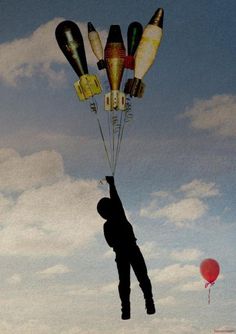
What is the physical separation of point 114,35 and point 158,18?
5.72ft

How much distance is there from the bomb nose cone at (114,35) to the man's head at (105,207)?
579cm

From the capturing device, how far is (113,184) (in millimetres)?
17766

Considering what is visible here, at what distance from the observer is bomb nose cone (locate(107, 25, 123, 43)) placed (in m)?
20.7

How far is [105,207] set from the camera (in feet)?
58.0

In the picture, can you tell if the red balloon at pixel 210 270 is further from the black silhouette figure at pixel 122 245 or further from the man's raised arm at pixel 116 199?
the man's raised arm at pixel 116 199

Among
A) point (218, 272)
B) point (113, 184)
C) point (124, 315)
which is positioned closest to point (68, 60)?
point (113, 184)

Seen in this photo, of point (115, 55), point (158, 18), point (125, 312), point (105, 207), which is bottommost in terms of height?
point (125, 312)

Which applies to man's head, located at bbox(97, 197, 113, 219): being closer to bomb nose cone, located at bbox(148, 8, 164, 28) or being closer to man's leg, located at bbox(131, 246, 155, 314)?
man's leg, located at bbox(131, 246, 155, 314)

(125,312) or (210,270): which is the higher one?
(210,270)

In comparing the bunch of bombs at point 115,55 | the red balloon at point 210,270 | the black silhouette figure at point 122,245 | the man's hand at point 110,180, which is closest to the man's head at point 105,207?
the black silhouette figure at point 122,245

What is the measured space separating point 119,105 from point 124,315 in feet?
20.8

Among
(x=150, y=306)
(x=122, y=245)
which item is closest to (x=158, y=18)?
(x=122, y=245)

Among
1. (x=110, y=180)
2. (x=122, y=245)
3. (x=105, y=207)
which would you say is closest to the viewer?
(x=122, y=245)

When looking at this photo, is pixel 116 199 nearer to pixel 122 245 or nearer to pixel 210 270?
pixel 122 245
